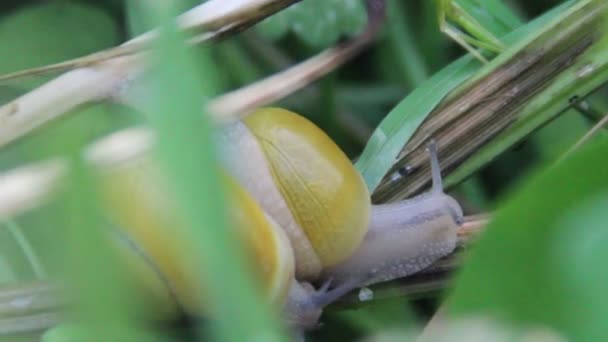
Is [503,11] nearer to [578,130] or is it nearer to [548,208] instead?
[578,130]

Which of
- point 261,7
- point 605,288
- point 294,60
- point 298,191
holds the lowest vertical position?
point 605,288

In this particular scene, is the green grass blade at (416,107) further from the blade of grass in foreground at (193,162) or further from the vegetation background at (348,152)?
the blade of grass in foreground at (193,162)

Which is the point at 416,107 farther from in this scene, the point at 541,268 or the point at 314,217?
the point at 541,268

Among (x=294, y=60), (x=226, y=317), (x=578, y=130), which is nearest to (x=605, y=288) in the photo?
(x=226, y=317)

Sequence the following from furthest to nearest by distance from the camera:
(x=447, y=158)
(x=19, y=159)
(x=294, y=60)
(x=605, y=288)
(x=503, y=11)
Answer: (x=294, y=60), (x=503, y=11), (x=447, y=158), (x=19, y=159), (x=605, y=288)

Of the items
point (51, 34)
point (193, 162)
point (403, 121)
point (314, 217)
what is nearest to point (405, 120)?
point (403, 121)

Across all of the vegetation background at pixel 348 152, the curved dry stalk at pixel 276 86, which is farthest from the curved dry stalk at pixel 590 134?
the curved dry stalk at pixel 276 86

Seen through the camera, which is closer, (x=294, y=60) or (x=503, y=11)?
(x=503, y=11)
